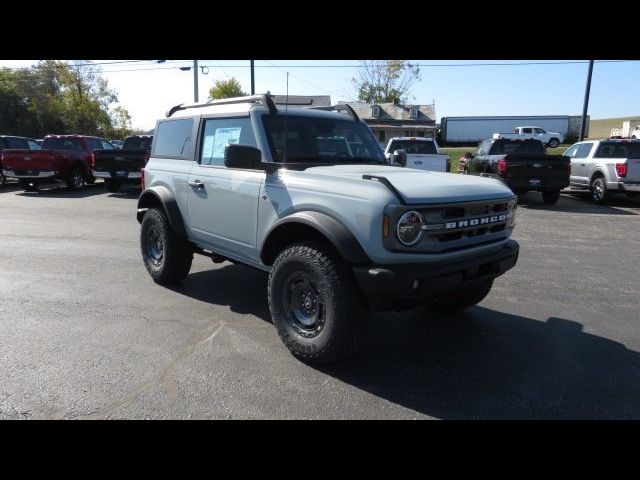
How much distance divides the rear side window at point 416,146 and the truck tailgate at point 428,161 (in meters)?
1.54

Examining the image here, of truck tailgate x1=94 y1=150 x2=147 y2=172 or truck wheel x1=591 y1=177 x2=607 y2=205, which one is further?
truck tailgate x1=94 y1=150 x2=147 y2=172

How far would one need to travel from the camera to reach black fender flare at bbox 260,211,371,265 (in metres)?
3.11

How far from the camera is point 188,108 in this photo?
5.33 m

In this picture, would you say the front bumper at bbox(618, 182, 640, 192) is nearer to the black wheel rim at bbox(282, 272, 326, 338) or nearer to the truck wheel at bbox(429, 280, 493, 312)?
the truck wheel at bbox(429, 280, 493, 312)

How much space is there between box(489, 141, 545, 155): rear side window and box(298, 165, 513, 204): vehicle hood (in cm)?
1057

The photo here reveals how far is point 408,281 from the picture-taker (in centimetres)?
296

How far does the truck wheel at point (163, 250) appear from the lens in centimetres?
515

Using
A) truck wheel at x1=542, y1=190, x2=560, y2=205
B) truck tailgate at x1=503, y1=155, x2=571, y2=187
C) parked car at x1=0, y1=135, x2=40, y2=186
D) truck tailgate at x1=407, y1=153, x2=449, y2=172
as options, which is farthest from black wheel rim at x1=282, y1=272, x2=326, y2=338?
parked car at x1=0, y1=135, x2=40, y2=186

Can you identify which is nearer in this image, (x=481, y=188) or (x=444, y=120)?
(x=481, y=188)

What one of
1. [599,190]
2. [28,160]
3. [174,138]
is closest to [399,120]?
[599,190]
